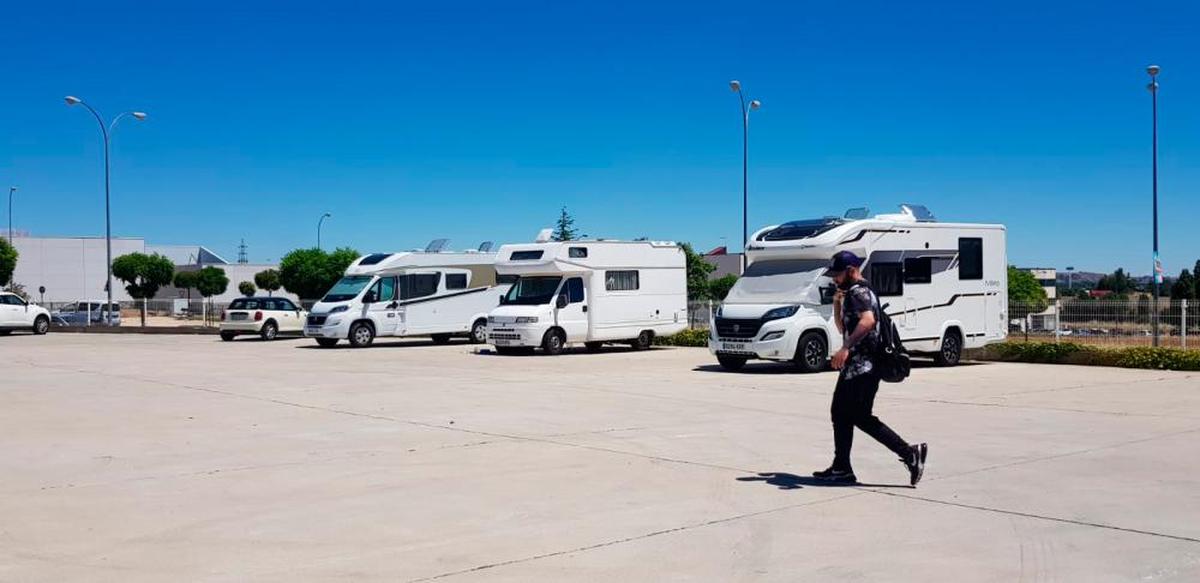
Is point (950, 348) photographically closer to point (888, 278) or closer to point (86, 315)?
point (888, 278)

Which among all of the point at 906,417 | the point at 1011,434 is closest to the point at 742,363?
the point at 906,417

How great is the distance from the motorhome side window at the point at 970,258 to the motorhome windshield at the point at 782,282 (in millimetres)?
3110

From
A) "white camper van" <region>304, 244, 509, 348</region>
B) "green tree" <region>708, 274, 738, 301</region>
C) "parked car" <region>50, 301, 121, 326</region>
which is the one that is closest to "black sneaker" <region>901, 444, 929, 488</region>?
"white camper van" <region>304, 244, 509, 348</region>

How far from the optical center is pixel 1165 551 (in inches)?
256

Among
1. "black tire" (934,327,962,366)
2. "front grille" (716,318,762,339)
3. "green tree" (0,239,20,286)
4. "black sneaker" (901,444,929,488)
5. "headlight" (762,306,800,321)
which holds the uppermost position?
"green tree" (0,239,20,286)

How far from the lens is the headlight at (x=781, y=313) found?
20188mm

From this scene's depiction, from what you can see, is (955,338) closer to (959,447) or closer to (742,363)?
(742,363)

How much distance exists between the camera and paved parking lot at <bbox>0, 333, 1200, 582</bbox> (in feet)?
21.1

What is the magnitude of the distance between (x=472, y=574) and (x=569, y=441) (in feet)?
16.7

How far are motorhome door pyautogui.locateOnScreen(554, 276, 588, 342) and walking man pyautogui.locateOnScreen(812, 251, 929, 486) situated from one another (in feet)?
57.4

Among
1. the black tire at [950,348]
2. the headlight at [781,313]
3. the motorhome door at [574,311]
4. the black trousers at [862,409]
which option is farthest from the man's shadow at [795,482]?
the motorhome door at [574,311]

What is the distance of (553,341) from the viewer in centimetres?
2600

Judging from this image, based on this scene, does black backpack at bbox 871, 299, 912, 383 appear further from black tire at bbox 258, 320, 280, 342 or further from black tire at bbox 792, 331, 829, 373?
black tire at bbox 258, 320, 280, 342

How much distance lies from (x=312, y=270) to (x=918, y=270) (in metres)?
51.8
